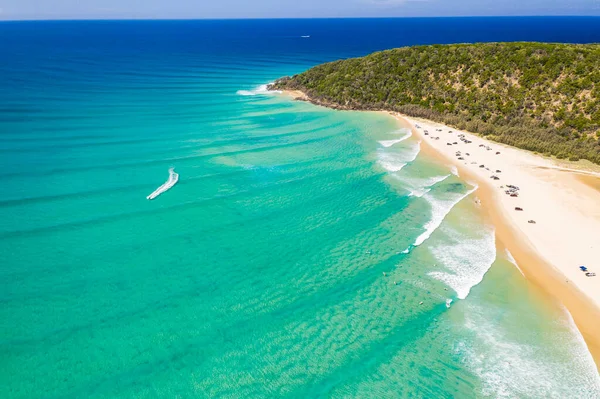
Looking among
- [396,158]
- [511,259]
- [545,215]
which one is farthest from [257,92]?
[511,259]

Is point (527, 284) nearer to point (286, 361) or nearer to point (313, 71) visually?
point (286, 361)

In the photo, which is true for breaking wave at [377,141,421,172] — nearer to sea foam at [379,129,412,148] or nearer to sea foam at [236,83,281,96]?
sea foam at [379,129,412,148]

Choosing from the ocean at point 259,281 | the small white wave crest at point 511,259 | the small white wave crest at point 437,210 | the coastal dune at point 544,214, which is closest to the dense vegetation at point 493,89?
the coastal dune at point 544,214

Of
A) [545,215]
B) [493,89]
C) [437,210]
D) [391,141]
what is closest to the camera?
[545,215]

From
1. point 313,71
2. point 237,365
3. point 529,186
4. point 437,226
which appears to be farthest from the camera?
point 313,71

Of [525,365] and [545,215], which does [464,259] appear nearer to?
[525,365]

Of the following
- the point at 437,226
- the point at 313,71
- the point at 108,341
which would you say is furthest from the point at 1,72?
the point at 437,226
